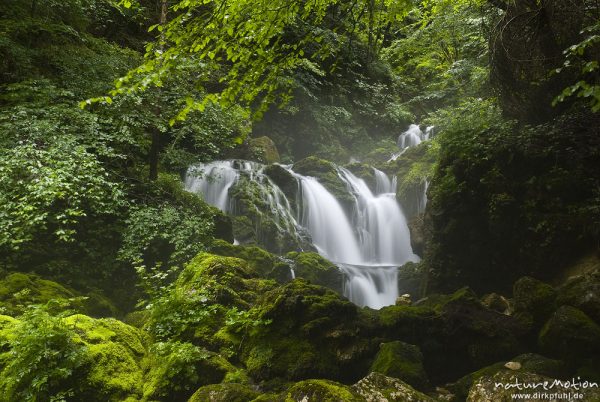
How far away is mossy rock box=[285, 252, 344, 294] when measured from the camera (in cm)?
1098

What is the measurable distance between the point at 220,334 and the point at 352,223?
11512 mm

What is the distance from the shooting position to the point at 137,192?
8.81m

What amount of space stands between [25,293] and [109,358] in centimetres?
166

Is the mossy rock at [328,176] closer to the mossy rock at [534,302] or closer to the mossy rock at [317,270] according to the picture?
the mossy rock at [317,270]

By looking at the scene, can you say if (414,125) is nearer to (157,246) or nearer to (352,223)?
(352,223)

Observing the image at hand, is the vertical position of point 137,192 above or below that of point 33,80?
below

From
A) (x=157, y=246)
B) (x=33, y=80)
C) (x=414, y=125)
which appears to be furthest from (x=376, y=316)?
(x=414, y=125)

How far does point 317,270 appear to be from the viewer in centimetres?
1116

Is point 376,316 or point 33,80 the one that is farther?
point 33,80

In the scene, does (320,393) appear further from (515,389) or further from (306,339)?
(306,339)

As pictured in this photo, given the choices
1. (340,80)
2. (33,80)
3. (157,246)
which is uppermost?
(340,80)

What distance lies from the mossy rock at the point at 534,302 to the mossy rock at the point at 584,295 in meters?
0.14

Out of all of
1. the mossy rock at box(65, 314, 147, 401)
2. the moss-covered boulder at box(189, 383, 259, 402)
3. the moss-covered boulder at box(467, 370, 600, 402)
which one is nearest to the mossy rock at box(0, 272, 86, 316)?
the mossy rock at box(65, 314, 147, 401)

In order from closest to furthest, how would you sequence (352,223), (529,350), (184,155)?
(529,350) < (184,155) < (352,223)
